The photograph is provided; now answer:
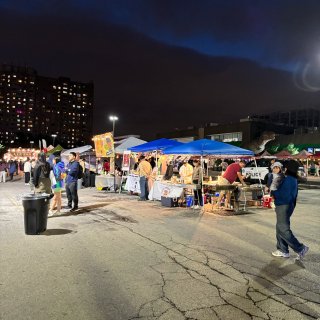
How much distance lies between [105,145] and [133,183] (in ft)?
10.6

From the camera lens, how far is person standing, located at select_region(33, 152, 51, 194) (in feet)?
34.7

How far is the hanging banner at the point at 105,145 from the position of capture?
19.2 metres

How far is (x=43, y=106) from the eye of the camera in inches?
6604

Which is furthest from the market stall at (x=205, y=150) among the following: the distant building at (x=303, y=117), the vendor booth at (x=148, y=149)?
the distant building at (x=303, y=117)

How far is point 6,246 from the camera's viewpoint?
7215mm

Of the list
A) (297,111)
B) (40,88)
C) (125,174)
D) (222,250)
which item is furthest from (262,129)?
(40,88)

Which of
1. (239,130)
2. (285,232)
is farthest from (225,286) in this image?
(239,130)

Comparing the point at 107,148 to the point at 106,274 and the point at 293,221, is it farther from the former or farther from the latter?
the point at 106,274

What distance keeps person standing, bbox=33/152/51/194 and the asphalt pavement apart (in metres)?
1.26

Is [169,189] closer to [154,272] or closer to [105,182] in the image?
[105,182]

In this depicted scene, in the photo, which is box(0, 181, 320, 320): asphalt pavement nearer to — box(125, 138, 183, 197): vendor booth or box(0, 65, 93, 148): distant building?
box(125, 138, 183, 197): vendor booth

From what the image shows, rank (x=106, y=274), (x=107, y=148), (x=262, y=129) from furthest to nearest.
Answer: (x=262, y=129)
(x=107, y=148)
(x=106, y=274)

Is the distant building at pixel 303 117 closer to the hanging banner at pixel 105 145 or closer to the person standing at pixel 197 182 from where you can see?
the hanging banner at pixel 105 145

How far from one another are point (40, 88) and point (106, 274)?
7051 inches
